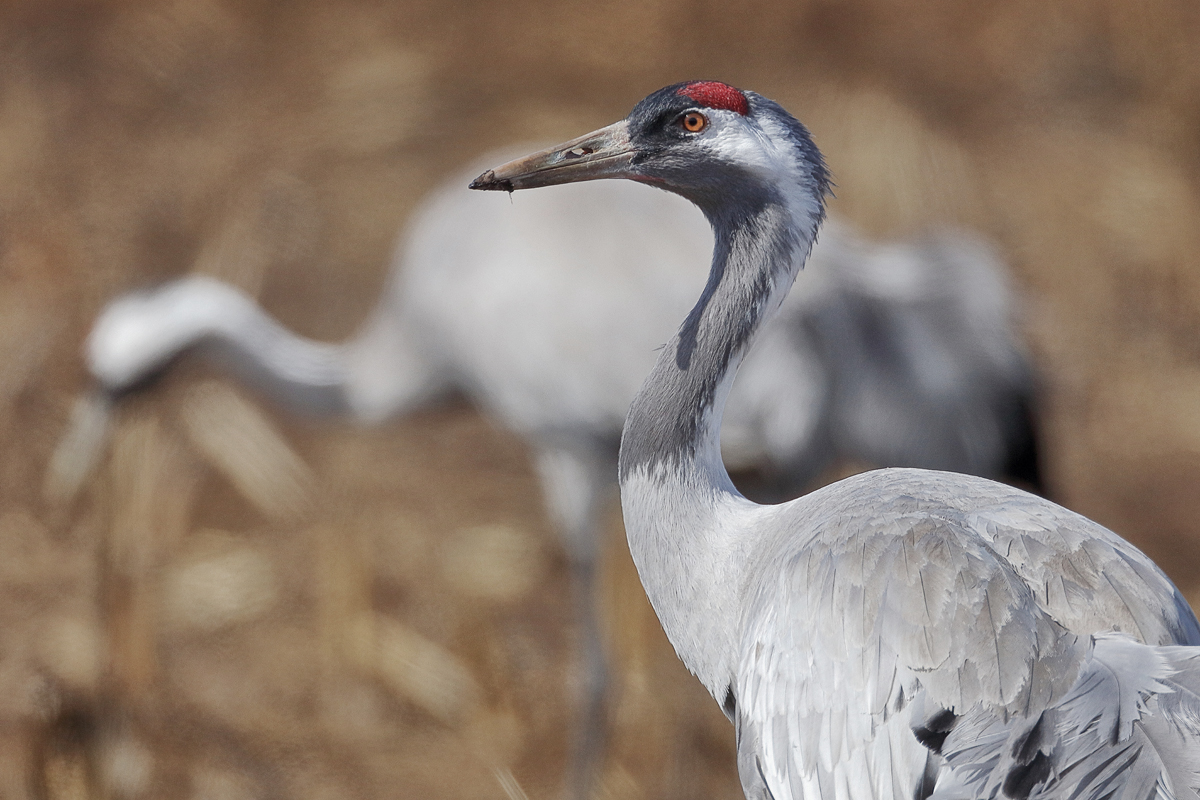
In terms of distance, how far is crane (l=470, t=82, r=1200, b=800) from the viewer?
4.73 feet

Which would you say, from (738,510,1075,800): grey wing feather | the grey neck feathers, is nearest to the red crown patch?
the grey neck feathers

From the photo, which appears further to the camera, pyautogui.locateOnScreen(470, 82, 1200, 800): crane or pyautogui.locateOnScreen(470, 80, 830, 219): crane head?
pyautogui.locateOnScreen(470, 80, 830, 219): crane head

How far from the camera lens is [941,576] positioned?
5.14 feet

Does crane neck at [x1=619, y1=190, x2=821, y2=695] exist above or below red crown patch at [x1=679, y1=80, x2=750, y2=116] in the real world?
below

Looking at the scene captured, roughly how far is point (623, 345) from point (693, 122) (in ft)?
5.60

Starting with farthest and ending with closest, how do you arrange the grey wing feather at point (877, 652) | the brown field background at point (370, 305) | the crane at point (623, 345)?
1. the brown field background at point (370, 305)
2. the crane at point (623, 345)
3. the grey wing feather at point (877, 652)

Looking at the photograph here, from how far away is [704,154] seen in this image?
69.0 inches

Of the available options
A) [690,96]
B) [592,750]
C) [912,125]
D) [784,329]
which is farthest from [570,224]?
[912,125]

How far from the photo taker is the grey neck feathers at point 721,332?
1.76 m

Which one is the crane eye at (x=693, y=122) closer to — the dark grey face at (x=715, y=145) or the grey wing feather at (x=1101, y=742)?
the dark grey face at (x=715, y=145)

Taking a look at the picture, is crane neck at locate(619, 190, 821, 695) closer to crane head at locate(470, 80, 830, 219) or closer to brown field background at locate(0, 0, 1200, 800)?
crane head at locate(470, 80, 830, 219)

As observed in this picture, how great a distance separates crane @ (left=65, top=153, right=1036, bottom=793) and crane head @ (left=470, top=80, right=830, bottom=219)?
159 cm

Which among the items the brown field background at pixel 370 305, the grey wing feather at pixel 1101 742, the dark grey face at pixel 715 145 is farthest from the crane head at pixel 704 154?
the brown field background at pixel 370 305

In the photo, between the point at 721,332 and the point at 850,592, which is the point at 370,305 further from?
the point at 850,592
